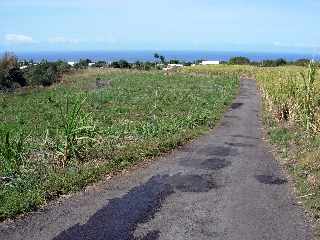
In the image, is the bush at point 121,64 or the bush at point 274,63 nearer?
the bush at point 121,64

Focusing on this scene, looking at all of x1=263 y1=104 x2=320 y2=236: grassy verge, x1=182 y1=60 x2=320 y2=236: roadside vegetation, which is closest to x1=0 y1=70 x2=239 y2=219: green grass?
x1=182 y1=60 x2=320 y2=236: roadside vegetation

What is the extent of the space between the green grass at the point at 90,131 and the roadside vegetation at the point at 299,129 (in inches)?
109

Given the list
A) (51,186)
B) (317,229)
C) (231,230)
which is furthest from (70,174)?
(317,229)

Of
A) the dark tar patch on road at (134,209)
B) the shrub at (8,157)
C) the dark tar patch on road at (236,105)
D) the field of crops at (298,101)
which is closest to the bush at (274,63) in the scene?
the dark tar patch on road at (236,105)

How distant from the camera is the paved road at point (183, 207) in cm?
923

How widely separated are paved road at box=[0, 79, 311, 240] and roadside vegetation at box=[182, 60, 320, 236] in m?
0.44

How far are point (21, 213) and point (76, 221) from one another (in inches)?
42.6

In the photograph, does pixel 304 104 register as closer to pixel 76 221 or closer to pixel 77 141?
pixel 77 141

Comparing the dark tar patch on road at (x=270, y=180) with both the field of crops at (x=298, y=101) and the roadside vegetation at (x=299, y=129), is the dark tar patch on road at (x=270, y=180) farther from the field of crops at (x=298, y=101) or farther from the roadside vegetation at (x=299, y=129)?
the field of crops at (x=298, y=101)

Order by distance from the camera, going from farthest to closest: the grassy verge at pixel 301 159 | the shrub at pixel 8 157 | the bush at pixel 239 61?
the bush at pixel 239 61
the shrub at pixel 8 157
the grassy verge at pixel 301 159

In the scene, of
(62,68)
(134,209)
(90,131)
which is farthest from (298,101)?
(62,68)

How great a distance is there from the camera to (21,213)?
32.6ft

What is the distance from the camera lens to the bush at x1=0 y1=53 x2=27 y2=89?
49631 mm

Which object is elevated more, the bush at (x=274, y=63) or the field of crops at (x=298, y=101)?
the field of crops at (x=298, y=101)
